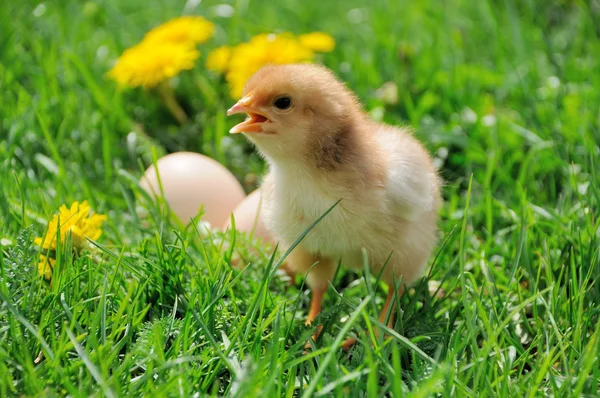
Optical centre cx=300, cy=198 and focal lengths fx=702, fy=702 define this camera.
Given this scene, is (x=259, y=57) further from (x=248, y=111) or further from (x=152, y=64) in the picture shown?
(x=248, y=111)

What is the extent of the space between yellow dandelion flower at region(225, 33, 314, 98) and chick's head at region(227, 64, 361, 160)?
1.08 m

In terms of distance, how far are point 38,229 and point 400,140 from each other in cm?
117

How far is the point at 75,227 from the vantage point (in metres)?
2.06

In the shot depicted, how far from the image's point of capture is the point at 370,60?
3.46m

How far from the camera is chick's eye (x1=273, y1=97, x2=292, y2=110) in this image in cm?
186

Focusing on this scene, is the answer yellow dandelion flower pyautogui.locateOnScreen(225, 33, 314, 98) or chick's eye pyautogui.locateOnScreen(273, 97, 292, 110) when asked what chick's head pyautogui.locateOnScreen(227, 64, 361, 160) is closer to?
chick's eye pyautogui.locateOnScreen(273, 97, 292, 110)

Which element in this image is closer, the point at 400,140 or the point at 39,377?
the point at 39,377

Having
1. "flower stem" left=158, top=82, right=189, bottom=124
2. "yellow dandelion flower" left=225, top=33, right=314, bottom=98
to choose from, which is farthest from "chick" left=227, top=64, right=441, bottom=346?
"flower stem" left=158, top=82, right=189, bottom=124

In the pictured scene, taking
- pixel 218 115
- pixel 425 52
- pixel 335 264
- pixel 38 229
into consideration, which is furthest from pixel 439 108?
pixel 38 229

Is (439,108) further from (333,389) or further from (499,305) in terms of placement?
(333,389)

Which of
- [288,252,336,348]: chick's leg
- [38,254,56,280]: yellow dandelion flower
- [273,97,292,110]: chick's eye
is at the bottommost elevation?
[288,252,336,348]: chick's leg

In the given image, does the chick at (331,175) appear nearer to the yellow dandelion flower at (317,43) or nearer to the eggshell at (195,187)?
the eggshell at (195,187)

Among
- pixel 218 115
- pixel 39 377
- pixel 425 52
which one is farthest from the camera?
pixel 425 52

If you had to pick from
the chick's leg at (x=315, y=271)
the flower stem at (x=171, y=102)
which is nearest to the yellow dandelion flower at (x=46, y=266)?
the chick's leg at (x=315, y=271)
